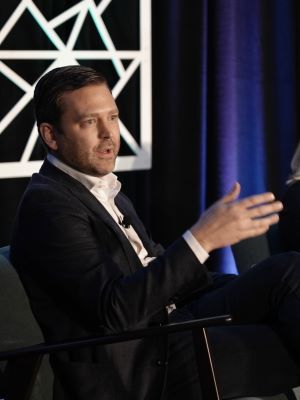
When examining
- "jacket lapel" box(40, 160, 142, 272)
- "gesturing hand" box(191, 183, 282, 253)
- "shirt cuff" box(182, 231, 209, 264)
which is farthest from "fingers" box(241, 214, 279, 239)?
"jacket lapel" box(40, 160, 142, 272)

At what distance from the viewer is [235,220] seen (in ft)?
6.03

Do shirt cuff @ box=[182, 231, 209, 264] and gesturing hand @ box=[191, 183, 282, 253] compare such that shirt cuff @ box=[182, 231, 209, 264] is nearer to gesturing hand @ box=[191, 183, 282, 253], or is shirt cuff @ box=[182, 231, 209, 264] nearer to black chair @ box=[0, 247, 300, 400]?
gesturing hand @ box=[191, 183, 282, 253]

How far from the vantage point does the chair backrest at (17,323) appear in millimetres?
2037

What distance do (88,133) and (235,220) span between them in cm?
57

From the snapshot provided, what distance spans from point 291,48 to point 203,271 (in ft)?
8.40

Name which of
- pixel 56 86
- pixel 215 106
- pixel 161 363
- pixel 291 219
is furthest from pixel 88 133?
pixel 215 106

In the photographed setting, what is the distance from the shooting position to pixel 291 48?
4215 millimetres

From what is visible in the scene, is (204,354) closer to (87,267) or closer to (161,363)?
(161,363)

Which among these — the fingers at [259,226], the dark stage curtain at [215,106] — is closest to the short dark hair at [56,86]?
the fingers at [259,226]

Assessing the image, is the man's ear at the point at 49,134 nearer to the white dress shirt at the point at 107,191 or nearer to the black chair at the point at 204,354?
the white dress shirt at the point at 107,191

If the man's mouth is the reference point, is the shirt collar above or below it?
below

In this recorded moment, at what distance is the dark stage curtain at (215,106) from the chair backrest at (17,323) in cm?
172

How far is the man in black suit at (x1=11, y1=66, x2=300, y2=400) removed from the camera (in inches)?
75.2

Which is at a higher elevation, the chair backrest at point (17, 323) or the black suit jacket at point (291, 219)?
the black suit jacket at point (291, 219)
